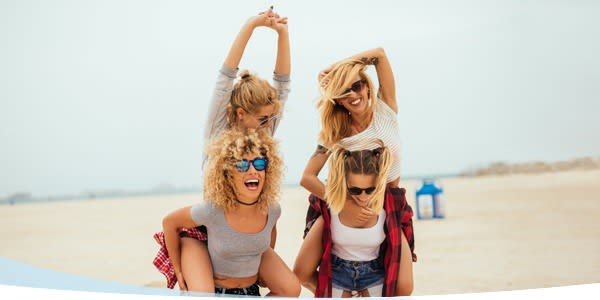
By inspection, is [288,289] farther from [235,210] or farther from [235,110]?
[235,110]

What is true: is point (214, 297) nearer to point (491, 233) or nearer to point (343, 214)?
point (343, 214)

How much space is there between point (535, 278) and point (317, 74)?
3.49 metres

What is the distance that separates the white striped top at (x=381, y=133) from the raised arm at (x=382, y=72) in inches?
1.2

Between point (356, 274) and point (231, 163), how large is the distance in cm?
74

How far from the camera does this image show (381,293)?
3154 millimetres

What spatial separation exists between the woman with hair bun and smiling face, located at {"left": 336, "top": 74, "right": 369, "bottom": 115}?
0.98 feet

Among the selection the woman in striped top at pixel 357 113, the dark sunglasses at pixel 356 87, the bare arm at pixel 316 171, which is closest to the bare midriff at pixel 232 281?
the woman in striped top at pixel 357 113

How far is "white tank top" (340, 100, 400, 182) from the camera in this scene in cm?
313

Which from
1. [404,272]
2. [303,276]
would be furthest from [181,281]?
[404,272]

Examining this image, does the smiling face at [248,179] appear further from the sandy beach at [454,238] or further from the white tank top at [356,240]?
the sandy beach at [454,238]

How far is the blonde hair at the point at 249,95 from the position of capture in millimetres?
3053

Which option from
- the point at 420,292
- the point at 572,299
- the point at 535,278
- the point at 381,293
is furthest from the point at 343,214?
the point at 535,278

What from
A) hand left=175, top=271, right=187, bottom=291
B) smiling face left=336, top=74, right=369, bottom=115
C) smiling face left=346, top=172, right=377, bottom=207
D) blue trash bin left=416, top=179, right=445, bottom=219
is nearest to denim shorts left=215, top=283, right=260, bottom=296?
hand left=175, top=271, right=187, bottom=291

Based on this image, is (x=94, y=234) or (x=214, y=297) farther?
(x=94, y=234)
